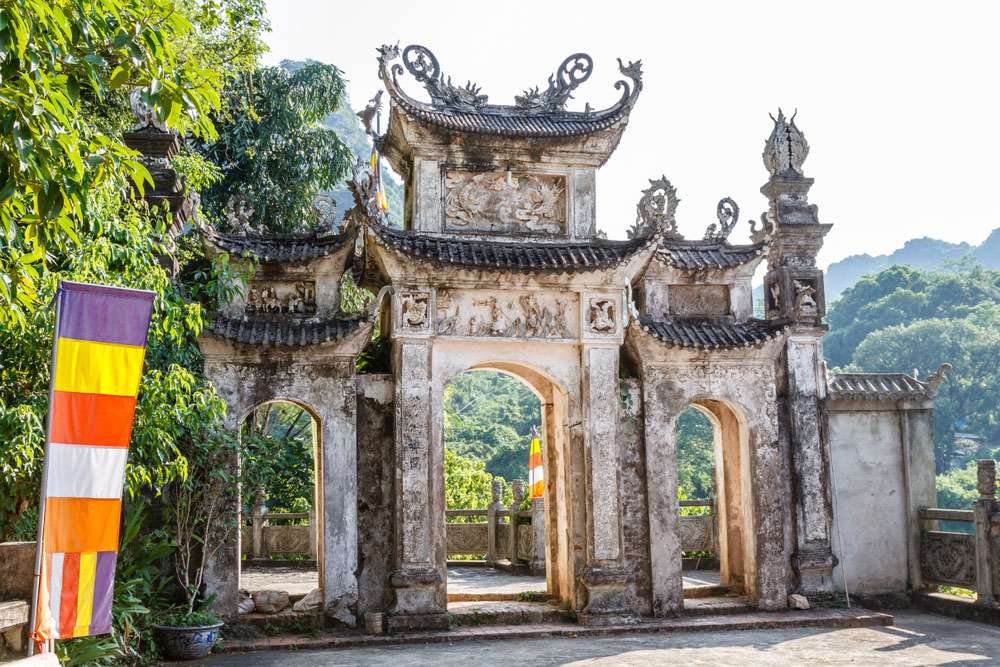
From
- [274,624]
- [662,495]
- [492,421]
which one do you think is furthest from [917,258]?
[274,624]

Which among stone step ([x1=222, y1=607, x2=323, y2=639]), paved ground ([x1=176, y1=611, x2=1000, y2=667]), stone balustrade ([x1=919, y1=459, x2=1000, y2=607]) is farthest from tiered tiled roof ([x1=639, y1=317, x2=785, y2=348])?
stone step ([x1=222, y1=607, x2=323, y2=639])

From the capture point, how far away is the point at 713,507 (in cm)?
1647

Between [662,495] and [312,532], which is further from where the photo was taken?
[312,532]

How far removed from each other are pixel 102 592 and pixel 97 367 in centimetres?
154

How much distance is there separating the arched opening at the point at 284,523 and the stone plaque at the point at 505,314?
85.8 inches

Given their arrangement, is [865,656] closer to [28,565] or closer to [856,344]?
[28,565]

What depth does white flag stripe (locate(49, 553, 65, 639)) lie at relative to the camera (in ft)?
19.2

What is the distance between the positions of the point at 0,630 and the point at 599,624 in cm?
760

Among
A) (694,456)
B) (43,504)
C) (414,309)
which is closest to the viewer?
(43,504)

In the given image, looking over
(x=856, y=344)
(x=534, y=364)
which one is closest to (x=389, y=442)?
(x=534, y=364)

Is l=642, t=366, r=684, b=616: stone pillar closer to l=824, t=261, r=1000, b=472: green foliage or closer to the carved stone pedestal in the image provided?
the carved stone pedestal

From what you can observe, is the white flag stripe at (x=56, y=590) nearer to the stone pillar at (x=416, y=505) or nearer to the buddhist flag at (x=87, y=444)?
the buddhist flag at (x=87, y=444)

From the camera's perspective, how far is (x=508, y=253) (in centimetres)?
1196

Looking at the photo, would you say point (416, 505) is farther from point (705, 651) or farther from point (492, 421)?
point (492, 421)
